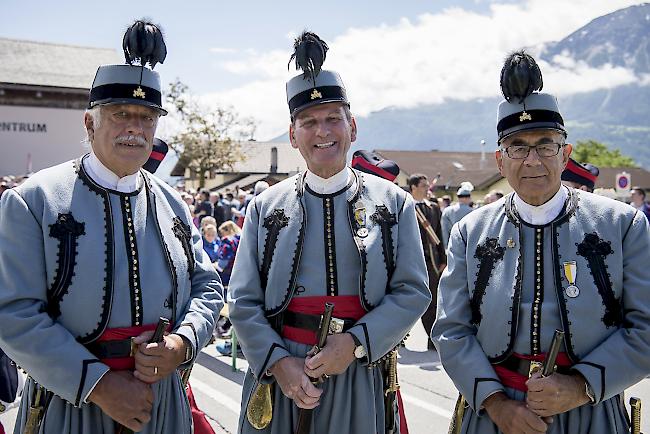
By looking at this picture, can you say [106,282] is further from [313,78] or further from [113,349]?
[313,78]

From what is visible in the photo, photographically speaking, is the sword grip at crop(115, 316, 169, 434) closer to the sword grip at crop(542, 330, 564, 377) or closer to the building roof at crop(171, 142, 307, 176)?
the sword grip at crop(542, 330, 564, 377)

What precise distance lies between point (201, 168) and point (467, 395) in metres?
41.5

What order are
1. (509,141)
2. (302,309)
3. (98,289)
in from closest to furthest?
(98,289)
(509,141)
(302,309)

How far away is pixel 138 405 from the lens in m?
2.57

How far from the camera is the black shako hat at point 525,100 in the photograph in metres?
2.75

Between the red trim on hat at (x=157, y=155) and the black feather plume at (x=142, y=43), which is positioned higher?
the black feather plume at (x=142, y=43)

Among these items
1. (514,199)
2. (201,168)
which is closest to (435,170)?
(201,168)

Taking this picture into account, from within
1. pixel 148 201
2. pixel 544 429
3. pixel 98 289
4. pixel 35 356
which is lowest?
pixel 544 429

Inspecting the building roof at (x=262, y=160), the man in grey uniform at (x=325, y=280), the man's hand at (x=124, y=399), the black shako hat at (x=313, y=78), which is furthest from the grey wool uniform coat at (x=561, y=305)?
the building roof at (x=262, y=160)

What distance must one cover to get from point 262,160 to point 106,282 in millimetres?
53006

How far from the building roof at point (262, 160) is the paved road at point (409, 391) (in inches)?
1723

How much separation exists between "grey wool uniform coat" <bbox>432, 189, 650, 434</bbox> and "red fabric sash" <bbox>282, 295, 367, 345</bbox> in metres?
0.39

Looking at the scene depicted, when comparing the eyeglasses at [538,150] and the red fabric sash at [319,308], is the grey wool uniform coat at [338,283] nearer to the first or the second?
the red fabric sash at [319,308]

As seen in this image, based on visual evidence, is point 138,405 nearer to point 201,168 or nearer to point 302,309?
point 302,309
